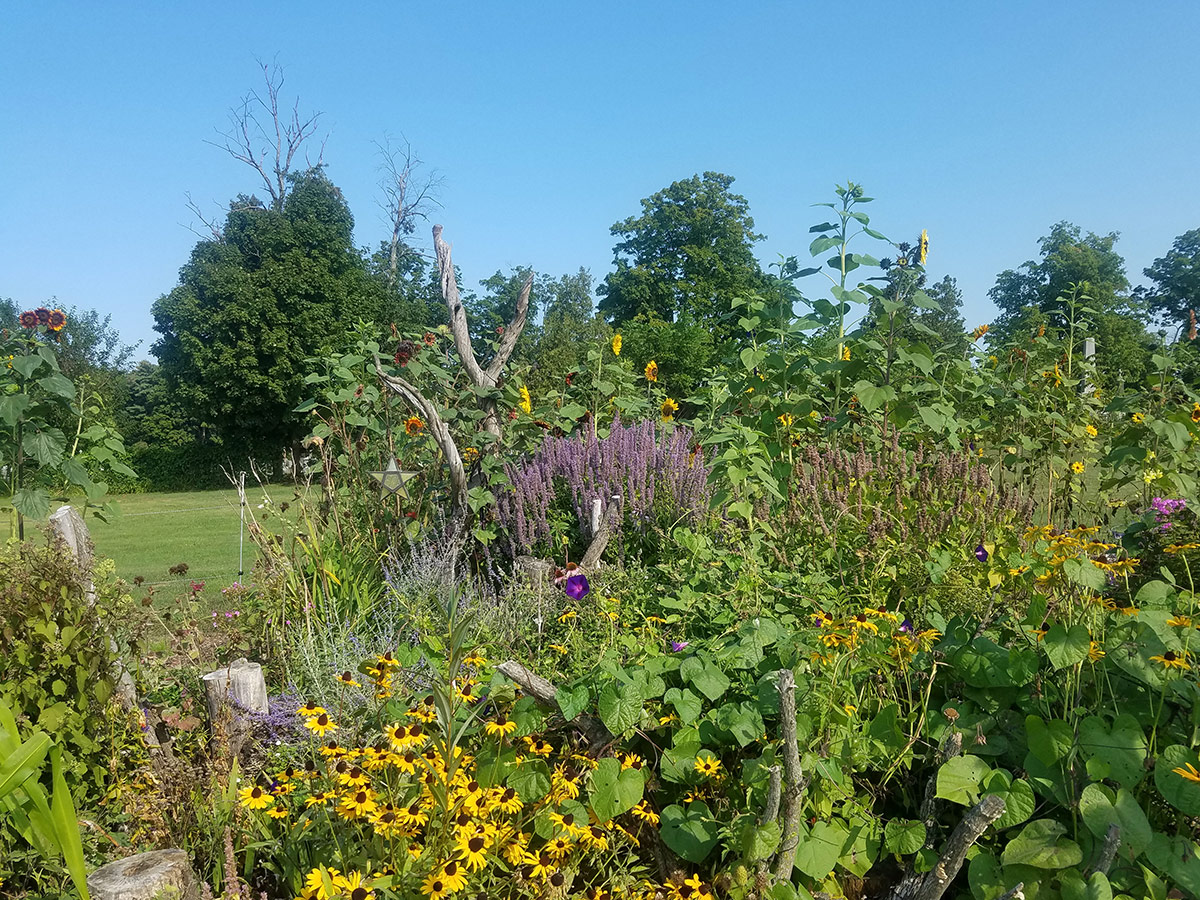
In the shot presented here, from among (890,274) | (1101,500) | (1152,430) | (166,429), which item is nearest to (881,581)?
(890,274)

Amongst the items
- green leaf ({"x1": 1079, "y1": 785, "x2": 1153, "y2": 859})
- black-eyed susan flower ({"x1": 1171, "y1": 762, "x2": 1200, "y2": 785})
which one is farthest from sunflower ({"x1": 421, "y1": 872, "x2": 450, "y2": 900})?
black-eyed susan flower ({"x1": 1171, "y1": 762, "x2": 1200, "y2": 785})

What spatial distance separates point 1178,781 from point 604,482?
2.89 m

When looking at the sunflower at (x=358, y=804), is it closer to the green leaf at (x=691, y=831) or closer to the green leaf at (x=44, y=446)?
the green leaf at (x=691, y=831)

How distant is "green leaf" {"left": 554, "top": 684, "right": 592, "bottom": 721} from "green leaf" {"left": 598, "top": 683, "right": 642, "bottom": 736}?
0.07 m

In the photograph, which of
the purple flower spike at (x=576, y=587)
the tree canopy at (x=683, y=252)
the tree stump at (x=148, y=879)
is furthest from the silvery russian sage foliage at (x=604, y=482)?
the tree canopy at (x=683, y=252)

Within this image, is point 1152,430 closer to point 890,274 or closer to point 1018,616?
point 890,274

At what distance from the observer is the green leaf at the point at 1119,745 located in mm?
1707

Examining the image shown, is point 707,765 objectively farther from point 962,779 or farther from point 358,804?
point 358,804

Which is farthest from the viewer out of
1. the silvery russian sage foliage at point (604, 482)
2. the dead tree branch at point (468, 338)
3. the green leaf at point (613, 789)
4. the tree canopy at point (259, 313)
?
the tree canopy at point (259, 313)

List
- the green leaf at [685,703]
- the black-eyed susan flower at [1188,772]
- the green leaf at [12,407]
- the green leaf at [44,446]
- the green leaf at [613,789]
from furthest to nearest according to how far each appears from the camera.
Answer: the green leaf at [44,446], the green leaf at [12,407], the green leaf at [685,703], the green leaf at [613,789], the black-eyed susan flower at [1188,772]

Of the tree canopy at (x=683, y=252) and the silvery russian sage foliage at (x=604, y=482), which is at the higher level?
the tree canopy at (x=683, y=252)

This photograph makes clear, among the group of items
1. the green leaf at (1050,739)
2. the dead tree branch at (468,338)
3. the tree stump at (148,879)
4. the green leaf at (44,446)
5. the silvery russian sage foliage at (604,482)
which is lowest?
the tree stump at (148,879)

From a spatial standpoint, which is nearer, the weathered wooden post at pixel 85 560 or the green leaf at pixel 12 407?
the weathered wooden post at pixel 85 560

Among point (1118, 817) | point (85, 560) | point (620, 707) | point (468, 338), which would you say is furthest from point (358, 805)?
point (468, 338)
